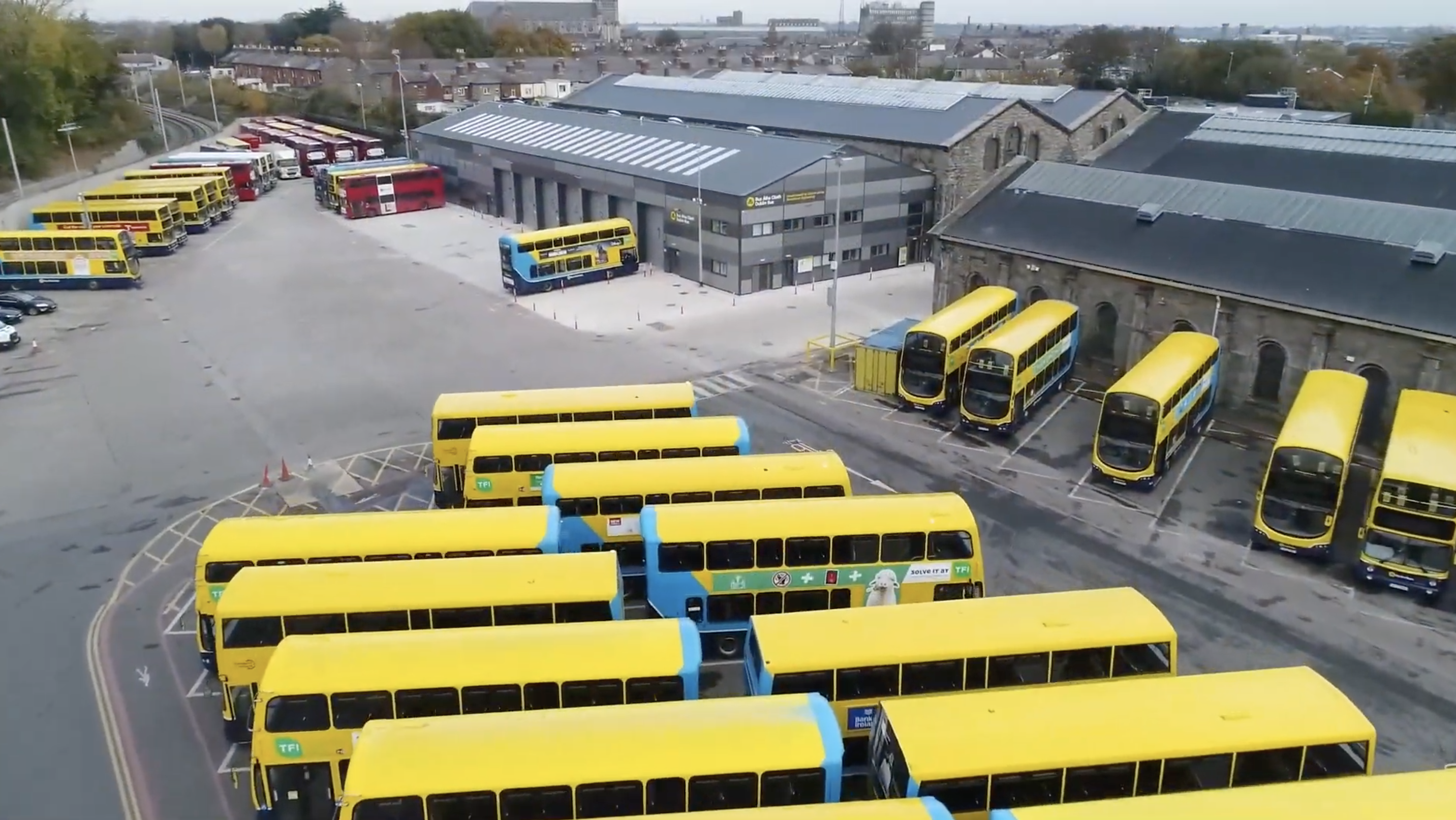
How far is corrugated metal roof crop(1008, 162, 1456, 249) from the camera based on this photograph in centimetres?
3553

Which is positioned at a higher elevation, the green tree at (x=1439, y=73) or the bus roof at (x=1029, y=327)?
the green tree at (x=1439, y=73)

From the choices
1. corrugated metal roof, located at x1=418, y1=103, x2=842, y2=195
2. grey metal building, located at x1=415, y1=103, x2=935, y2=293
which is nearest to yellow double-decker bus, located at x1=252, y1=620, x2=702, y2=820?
grey metal building, located at x1=415, y1=103, x2=935, y2=293

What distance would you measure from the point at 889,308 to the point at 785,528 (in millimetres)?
32065

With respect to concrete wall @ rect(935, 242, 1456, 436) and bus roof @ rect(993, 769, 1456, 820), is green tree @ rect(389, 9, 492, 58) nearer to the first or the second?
concrete wall @ rect(935, 242, 1456, 436)

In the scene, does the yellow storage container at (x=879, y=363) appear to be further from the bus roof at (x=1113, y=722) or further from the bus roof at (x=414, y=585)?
the bus roof at (x=1113, y=722)

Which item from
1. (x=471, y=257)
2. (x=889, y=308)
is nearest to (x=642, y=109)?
(x=471, y=257)

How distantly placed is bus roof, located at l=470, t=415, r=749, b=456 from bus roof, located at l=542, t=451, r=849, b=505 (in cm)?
169

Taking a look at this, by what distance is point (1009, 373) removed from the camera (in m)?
33.6

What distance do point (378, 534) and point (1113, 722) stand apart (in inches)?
645

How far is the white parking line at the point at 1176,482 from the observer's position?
29219 mm

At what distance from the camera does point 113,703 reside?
20891 millimetres

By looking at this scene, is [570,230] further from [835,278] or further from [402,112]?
[402,112]

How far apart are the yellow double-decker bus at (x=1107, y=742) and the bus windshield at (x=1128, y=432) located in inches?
569

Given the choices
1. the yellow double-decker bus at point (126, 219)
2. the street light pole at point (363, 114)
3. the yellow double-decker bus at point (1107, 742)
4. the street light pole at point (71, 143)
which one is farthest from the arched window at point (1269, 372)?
the street light pole at point (363, 114)
